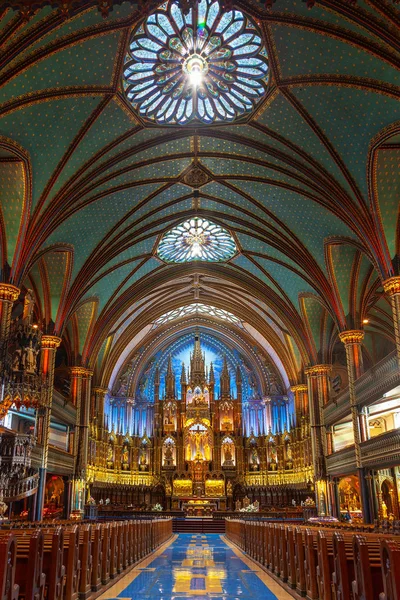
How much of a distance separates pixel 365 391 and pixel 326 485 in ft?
24.8

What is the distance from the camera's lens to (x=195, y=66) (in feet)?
58.3

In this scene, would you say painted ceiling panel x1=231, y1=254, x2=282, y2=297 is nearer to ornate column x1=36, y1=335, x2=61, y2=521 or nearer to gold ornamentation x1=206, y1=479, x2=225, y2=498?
ornate column x1=36, y1=335, x2=61, y2=521

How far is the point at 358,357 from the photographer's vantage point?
23.9 m

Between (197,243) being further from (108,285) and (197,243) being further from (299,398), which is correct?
(299,398)

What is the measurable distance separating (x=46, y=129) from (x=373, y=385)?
48.9ft

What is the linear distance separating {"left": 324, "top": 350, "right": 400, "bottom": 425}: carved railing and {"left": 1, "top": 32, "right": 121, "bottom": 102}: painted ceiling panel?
13494 mm

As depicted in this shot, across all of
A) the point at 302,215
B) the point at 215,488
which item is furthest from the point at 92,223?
the point at 215,488

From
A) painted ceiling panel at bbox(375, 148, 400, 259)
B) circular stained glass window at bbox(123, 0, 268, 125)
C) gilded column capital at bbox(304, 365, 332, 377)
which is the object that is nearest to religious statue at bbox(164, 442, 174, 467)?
gilded column capital at bbox(304, 365, 332, 377)

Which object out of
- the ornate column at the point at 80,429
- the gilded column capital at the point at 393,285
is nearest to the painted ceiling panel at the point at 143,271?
the ornate column at the point at 80,429

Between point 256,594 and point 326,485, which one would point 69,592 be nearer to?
point 256,594

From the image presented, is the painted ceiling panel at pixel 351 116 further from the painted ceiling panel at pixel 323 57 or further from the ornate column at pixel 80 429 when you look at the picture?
the ornate column at pixel 80 429

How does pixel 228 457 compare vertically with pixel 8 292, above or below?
below

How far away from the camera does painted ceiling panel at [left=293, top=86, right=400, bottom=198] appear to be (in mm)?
16203

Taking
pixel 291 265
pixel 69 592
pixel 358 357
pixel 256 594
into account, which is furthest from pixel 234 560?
pixel 291 265
